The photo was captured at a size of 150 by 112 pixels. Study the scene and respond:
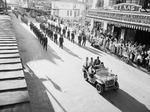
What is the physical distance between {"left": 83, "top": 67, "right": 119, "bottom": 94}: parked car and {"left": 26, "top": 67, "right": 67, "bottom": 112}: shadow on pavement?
2212mm

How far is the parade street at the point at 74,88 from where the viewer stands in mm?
7480

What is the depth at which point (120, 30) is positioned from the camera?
21312 millimetres

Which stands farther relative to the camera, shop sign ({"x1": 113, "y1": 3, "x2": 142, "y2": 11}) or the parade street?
shop sign ({"x1": 113, "y1": 3, "x2": 142, "y2": 11})

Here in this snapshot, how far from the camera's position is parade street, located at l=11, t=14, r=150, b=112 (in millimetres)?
7480

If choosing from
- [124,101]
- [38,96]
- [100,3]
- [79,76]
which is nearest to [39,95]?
[38,96]

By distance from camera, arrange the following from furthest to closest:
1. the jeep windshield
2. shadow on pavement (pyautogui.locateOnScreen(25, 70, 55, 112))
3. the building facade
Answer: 1. the building facade
2. the jeep windshield
3. shadow on pavement (pyautogui.locateOnScreen(25, 70, 55, 112))

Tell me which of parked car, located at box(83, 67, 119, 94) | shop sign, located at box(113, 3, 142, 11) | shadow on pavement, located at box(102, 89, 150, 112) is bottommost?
shadow on pavement, located at box(102, 89, 150, 112)

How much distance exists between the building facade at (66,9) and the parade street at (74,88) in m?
38.6

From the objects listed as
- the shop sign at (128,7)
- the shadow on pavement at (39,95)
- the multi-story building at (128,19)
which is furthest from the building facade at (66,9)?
the shadow on pavement at (39,95)

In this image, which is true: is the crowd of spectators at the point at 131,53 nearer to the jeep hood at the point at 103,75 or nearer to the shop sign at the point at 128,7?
the shop sign at the point at 128,7

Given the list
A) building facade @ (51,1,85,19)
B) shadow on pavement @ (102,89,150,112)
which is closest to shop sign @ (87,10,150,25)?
shadow on pavement @ (102,89,150,112)

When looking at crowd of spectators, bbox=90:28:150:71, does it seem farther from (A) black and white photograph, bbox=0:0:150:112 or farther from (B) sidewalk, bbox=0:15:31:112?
(B) sidewalk, bbox=0:15:31:112

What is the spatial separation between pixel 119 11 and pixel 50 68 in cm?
1255

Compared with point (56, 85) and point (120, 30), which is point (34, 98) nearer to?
point (56, 85)
